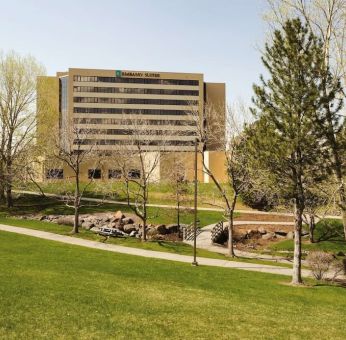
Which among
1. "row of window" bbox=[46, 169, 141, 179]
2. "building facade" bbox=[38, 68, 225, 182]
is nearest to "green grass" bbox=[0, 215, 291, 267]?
"row of window" bbox=[46, 169, 141, 179]

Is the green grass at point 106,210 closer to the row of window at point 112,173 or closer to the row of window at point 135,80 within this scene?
the row of window at point 112,173

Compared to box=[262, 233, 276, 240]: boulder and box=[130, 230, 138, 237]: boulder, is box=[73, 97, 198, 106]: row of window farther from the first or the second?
box=[130, 230, 138, 237]: boulder

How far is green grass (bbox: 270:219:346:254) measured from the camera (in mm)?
38719

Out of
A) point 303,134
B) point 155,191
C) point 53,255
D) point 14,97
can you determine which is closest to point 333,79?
point 303,134

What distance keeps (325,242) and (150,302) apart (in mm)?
27910

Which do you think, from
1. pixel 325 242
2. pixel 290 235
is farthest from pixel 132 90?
pixel 325 242

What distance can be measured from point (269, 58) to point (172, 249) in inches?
643

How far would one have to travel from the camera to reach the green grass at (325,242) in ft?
A: 127

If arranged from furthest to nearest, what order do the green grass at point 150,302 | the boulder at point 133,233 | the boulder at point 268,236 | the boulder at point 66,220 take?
1. the boulder at point 268,236
2. the boulder at point 66,220
3. the boulder at point 133,233
4. the green grass at point 150,302

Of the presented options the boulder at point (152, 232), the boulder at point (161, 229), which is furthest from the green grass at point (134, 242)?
the boulder at point (161, 229)

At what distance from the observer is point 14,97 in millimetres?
49406

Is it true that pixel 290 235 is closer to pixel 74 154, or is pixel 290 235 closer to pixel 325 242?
pixel 325 242

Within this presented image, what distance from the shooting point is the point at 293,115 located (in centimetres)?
2345

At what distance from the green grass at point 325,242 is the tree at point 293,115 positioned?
1387 cm
